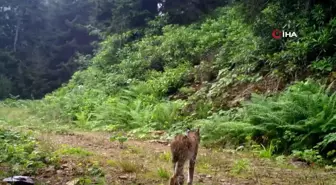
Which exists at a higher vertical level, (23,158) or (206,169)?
(23,158)

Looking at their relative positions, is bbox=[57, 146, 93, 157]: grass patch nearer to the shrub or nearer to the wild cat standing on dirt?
the wild cat standing on dirt

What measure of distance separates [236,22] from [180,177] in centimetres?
1247

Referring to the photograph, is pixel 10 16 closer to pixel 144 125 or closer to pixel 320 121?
pixel 144 125

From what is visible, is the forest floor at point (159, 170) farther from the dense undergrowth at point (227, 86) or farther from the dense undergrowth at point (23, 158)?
the dense undergrowth at point (227, 86)

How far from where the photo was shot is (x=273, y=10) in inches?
445

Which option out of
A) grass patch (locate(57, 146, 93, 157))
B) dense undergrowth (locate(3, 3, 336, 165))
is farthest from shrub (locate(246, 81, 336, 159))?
grass patch (locate(57, 146, 93, 157))

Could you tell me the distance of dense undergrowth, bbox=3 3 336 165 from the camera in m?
7.77

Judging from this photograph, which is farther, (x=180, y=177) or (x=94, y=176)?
(x=94, y=176)

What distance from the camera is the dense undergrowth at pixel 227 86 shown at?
777 cm

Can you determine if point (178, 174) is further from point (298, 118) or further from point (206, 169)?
→ point (298, 118)

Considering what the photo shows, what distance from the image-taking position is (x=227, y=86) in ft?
37.1

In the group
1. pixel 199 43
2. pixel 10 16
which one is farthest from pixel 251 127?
pixel 10 16

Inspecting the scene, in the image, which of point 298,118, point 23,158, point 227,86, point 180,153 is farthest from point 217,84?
point 180,153

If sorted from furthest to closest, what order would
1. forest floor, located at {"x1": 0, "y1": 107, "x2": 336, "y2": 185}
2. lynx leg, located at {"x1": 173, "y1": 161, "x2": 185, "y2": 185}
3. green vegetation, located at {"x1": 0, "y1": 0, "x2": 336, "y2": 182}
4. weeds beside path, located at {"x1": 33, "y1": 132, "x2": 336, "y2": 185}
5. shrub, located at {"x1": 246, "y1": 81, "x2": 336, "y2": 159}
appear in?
green vegetation, located at {"x1": 0, "y1": 0, "x2": 336, "y2": 182}
shrub, located at {"x1": 246, "y1": 81, "x2": 336, "y2": 159}
weeds beside path, located at {"x1": 33, "y1": 132, "x2": 336, "y2": 185}
forest floor, located at {"x1": 0, "y1": 107, "x2": 336, "y2": 185}
lynx leg, located at {"x1": 173, "y1": 161, "x2": 185, "y2": 185}
